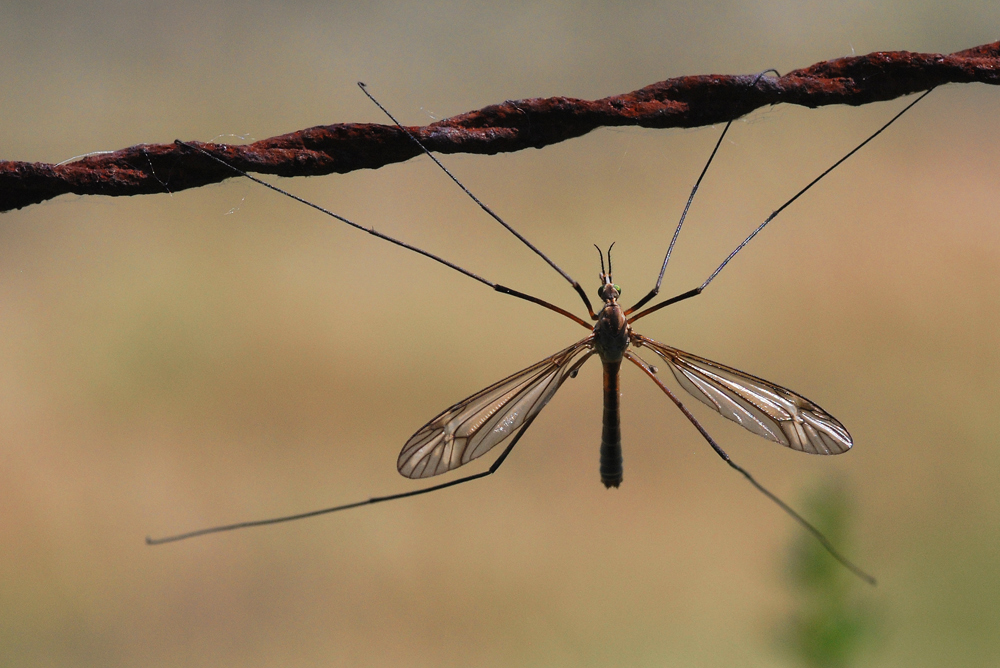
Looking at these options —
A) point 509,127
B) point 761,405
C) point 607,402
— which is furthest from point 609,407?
point 509,127

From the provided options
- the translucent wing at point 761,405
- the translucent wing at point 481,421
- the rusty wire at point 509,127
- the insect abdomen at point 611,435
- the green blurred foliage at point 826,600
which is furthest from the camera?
the green blurred foliage at point 826,600

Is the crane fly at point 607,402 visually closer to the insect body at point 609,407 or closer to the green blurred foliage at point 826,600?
the insect body at point 609,407

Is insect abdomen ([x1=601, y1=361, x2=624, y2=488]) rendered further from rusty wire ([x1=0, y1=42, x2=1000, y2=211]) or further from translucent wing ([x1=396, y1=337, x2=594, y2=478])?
rusty wire ([x1=0, y1=42, x2=1000, y2=211])

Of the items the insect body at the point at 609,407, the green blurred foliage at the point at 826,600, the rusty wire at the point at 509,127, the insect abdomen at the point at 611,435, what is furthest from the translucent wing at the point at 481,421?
the green blurred foliage at the point at 826,600

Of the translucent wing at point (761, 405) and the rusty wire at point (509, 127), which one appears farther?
the translucent wing at point (761, 405)

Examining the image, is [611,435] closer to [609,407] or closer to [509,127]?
[609,407]

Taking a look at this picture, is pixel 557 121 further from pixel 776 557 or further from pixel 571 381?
pixel 571 381
